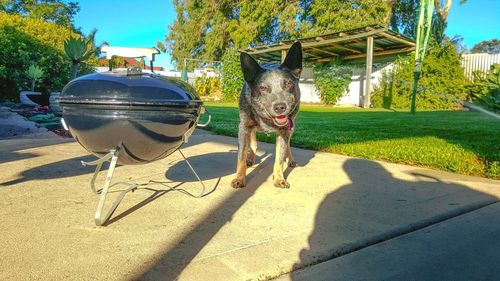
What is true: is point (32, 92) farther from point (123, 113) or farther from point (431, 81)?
point (431, 81)

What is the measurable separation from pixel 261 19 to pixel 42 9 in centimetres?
3470

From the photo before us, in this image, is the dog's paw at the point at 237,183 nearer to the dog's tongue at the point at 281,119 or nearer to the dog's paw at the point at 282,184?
the dog's paw at the point at 282,184

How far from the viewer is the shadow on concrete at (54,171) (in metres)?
4.11

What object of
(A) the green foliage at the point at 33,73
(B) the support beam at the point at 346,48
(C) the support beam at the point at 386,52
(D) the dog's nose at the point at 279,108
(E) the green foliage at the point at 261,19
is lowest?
(D) the dog's nose at the point at 279,108

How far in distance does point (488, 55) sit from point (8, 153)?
2222 cm

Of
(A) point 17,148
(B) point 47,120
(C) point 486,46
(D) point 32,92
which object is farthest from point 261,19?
(C) point 486,46

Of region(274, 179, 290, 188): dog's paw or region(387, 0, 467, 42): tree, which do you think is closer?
region(274, 179, 290, 188): dog's paw

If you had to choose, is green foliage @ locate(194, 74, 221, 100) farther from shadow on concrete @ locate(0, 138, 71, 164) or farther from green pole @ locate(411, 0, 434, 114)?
shadow on concrete @ locate(0, 138, 71, 164)

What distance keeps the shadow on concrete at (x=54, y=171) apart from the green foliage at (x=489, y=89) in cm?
488

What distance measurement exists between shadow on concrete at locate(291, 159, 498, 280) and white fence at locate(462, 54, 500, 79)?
1908 centimetres

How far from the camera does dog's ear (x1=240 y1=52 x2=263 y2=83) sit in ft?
11.8

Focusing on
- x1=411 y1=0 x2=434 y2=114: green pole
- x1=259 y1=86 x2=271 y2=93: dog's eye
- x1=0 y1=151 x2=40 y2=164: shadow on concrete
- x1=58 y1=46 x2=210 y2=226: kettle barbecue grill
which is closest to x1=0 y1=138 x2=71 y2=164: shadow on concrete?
x1=0 y1=151 x2=40 y2=164: shadow on concrete

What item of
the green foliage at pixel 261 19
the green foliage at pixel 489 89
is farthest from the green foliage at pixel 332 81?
the green foliage at pixel 489 89

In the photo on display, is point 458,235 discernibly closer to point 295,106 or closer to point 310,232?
point 310,232
